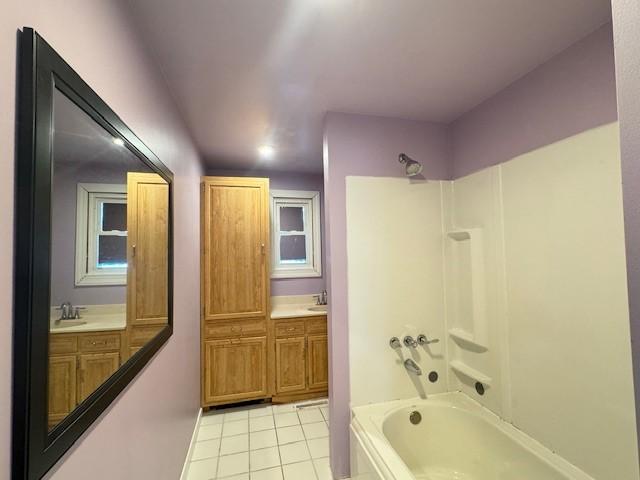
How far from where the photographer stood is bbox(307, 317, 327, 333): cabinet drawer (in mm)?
2969

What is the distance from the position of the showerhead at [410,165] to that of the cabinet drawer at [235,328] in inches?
77.7

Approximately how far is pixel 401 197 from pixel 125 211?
169 centimetres

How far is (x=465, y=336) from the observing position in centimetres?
195

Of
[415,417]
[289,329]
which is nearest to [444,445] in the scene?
[415,417]

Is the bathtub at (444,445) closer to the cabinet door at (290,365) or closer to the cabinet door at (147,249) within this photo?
A: the cabinet door at (290,365)

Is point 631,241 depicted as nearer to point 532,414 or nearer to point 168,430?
point 532,414

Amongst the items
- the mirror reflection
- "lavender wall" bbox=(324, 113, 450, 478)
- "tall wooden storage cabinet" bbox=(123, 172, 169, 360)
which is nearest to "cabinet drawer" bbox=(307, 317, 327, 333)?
"lavender wall" bbox=(324, 113, 450, 478)

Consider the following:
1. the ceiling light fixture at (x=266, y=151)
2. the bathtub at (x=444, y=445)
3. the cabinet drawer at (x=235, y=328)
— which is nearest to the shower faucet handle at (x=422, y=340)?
the bathtub at (x=444, y=445)

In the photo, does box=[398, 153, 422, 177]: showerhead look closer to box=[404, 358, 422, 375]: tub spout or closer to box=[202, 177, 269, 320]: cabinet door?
box=[404, 358, 422, 375]: tub spout

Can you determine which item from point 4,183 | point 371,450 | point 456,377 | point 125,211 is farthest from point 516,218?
point 4,183

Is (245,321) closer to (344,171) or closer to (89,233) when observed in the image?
(344,171)

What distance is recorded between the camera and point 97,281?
85 cm

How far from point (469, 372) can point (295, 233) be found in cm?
233

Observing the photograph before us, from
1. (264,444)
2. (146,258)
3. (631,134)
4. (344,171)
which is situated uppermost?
(344,171)
